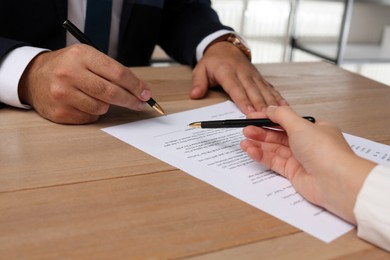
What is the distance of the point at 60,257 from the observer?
40 centimetres

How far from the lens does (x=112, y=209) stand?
0.48 m

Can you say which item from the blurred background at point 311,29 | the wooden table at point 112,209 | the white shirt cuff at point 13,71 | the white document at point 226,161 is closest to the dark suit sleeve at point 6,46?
the white shirt cuff at point 13,71

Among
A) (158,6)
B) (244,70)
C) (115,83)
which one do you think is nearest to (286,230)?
(115,83)

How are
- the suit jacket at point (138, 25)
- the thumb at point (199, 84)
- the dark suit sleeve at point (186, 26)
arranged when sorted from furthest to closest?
the dark suit sleeve at point (186, 26) < the suit jacket at point (138, 25) < the thumb at point (199, 84)

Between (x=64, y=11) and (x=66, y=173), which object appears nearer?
(x=66, y=173)

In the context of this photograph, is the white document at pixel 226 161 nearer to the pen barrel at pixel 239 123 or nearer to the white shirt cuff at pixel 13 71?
the pen barrel at pixel 239 123

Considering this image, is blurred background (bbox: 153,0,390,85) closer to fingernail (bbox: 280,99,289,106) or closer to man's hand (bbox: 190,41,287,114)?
man's hand (bbox: 190,41,287,114)

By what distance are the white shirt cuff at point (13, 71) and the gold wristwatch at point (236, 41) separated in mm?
443

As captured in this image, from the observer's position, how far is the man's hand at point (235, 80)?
831 mm

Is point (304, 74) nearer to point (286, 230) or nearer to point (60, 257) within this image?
point (286, 230)

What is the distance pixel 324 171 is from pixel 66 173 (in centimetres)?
29

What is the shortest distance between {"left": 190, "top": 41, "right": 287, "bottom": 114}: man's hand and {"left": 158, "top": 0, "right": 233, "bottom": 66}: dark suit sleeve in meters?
0.12

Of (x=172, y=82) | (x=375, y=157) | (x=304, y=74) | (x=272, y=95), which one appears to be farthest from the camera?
(x=304, y=74)

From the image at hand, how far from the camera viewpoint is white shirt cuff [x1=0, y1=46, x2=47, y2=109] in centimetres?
74
